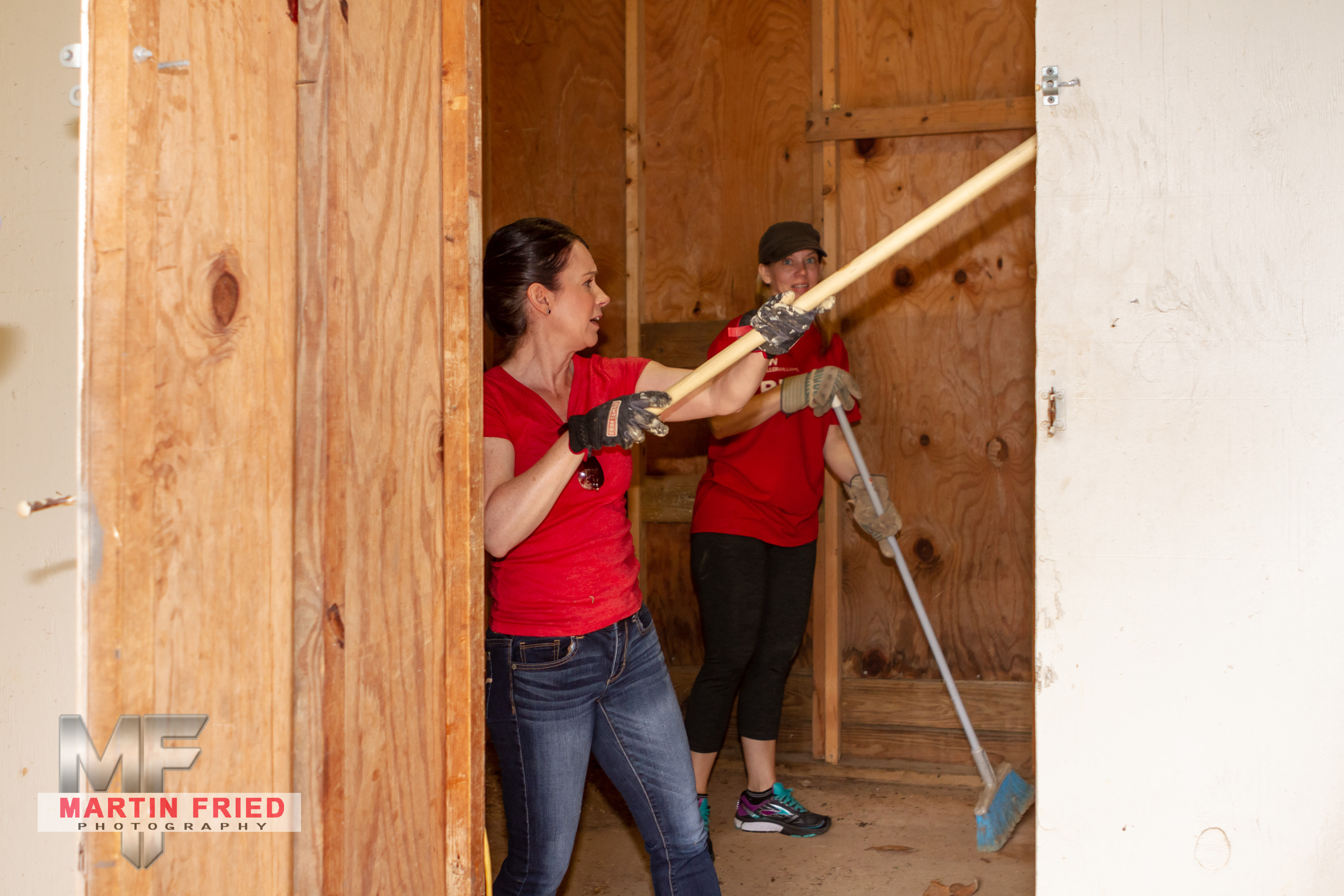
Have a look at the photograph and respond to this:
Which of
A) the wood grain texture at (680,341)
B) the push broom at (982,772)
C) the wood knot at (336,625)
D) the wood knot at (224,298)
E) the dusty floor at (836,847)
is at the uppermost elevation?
the wood grain texture at (680,341)

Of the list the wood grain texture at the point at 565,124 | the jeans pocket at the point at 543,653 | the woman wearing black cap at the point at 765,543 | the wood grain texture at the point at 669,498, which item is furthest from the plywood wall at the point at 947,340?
the jeans pocket at the point at 543,653

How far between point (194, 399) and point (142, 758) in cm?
36

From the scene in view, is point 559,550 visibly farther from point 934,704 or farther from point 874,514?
point 934,704

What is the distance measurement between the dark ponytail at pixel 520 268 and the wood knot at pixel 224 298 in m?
0.89

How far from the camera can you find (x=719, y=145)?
3.49 m

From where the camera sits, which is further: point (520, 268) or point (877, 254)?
point (520, 268)

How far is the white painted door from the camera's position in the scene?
1.38 metres

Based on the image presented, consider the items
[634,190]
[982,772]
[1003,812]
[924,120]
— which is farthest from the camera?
[634,190]

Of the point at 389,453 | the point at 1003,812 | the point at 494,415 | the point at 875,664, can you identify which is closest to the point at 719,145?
the point at 875,664

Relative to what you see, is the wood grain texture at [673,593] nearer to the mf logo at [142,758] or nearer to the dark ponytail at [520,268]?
the dark ponytail at [520,268]

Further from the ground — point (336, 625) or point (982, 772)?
point (336, 625)

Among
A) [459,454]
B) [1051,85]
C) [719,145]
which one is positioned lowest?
[459,454]

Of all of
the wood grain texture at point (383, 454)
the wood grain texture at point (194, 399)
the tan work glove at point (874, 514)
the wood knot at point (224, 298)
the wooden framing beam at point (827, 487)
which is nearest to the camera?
the wood grain texture at point (194, 399)

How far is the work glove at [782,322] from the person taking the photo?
69.7 inches
